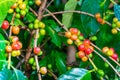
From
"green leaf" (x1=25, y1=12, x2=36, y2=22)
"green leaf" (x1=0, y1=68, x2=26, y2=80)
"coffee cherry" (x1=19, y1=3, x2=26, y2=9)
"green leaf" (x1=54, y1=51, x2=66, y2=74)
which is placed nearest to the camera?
"green leaf" (x1=0, y1=68, x2=26, y2=80)

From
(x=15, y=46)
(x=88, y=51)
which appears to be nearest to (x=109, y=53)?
(x=88, y=51)

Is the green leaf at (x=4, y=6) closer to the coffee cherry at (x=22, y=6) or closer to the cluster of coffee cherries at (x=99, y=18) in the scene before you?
the coffee cherry at (x=22, y=6)

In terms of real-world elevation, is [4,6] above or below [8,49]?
above

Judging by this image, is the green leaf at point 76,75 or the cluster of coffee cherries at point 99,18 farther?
the cluster of coffee cherries at point 99,18

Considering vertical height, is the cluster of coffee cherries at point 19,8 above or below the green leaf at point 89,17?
above

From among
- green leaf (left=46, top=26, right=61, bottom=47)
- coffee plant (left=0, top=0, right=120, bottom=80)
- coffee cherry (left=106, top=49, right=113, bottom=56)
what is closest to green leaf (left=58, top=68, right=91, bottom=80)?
coffee plant (left=0, top=0, right=120, bottom=80)

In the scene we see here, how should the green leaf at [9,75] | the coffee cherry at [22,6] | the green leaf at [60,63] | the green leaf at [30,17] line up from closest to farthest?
1. the green leaf at [9,75]
2. the coffee cherry at [22,6]
3. the green leaf at [30,17]
4. the green leaf at [60,63]

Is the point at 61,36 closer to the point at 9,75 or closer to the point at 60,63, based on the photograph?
the point at 60,63

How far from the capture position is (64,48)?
1.62 m

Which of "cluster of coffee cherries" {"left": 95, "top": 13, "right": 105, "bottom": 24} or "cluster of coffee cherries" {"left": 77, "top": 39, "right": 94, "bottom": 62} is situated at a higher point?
"cluster of coffee cherries" {"left": 95, "top": 13, "right": 105, "bottom": 24}

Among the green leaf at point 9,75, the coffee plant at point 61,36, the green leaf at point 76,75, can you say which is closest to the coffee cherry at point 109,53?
the coffee plant at point 61,36

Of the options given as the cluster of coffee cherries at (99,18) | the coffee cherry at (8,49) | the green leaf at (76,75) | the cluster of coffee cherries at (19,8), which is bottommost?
the green leaf at (76,75)

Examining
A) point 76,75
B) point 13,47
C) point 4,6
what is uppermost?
point 4,6

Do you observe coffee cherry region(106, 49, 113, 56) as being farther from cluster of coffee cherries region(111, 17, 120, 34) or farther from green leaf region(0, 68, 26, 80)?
green leaf region(0, 68, 26, 80)
